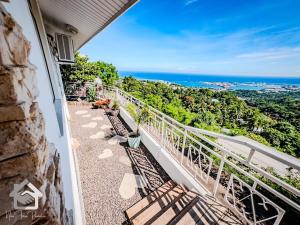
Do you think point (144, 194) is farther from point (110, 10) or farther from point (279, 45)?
point (279, 45)

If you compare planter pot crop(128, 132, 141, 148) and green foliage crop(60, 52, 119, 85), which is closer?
planter pot crop(128, 132, 141, 148)

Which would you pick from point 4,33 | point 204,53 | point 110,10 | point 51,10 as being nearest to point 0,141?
point 4,33

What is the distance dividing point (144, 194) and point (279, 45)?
57.7 m

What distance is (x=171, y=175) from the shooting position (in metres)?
3.29

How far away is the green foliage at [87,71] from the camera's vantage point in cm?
908

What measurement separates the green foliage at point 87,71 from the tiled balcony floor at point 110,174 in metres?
Result: 5.05

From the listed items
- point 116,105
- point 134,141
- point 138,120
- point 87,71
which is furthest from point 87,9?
point 87,71

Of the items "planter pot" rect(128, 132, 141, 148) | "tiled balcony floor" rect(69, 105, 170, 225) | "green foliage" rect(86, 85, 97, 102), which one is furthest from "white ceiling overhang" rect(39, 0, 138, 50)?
"green foliage" rect(86, 85, 97, 102)

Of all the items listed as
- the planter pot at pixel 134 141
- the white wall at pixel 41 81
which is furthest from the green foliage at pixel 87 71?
the white wall at pixel 41 81

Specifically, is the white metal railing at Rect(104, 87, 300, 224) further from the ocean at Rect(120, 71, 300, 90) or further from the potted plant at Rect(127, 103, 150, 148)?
the ocean at Rect(120, 71, 300, 90)

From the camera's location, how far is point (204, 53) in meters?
58.6

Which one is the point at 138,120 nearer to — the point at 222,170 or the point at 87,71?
the point at 222,170

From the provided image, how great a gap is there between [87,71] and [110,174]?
8239 millimetres

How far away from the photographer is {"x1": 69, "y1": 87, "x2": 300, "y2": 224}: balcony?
6.15 ft
